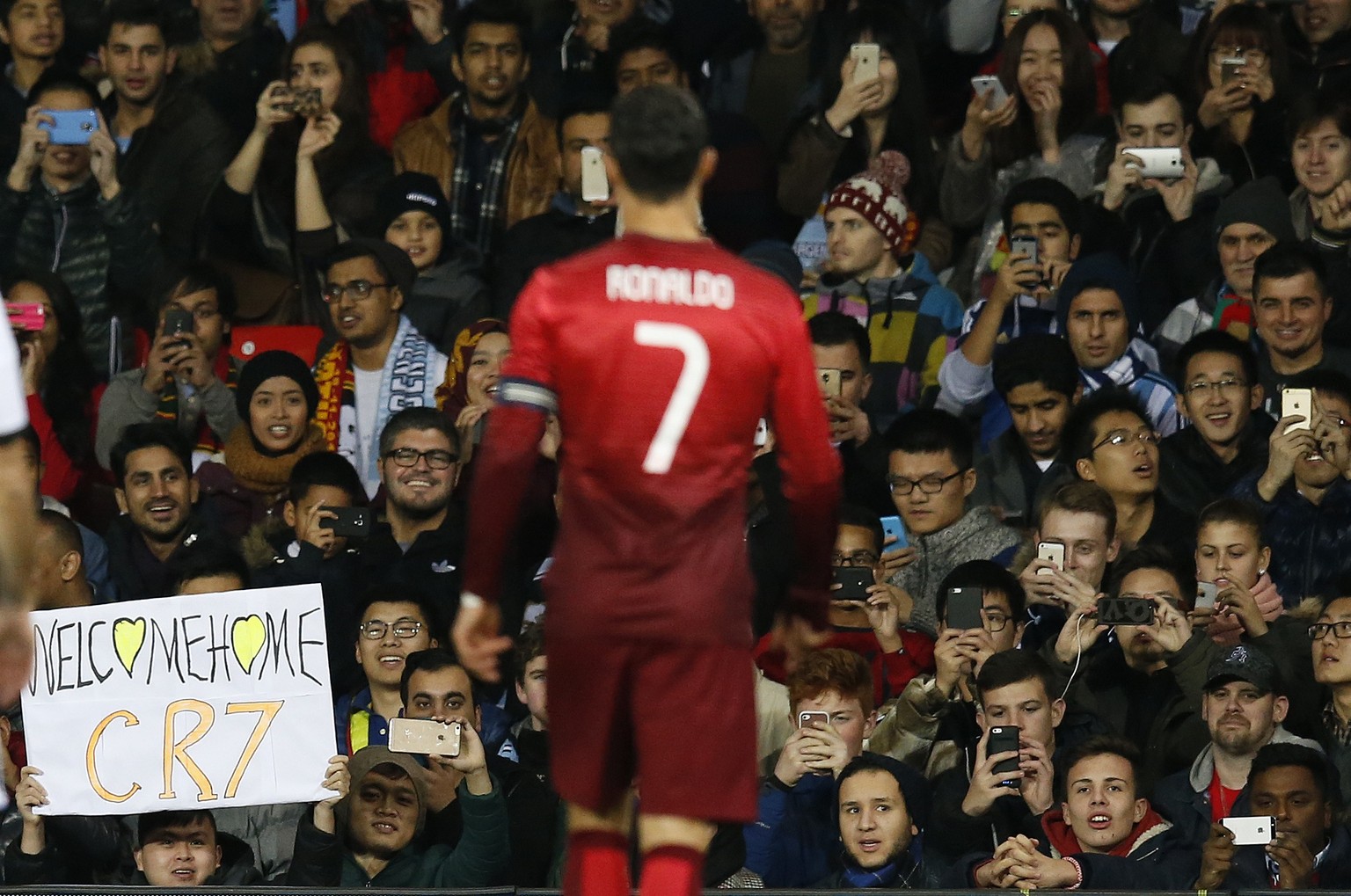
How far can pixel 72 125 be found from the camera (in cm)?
1024

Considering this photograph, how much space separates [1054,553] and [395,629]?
2089mm

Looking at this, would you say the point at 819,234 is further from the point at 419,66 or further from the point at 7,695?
the point at 7,695

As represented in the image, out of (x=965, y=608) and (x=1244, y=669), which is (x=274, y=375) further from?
(x=1244, y=669)

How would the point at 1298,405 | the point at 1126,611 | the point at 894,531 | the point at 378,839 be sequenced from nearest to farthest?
the point at 378,839 → the point at 1126,611 → the point at 1298,405 → the point at 894,531

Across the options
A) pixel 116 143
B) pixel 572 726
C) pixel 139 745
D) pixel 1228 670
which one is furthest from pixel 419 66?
pixel 572 726

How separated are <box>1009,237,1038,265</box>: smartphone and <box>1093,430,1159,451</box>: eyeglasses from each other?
0.83 metres

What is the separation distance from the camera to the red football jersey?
4.67 metres

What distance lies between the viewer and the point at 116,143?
35.9 feet

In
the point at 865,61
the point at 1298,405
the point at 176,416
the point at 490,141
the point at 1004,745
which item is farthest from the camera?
the point at 490,141

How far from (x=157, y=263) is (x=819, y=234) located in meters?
2.66

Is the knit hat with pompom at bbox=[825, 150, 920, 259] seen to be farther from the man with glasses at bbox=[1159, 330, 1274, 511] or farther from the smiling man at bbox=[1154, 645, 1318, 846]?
the smiling man at bbox=[1154, 645, 1318, 846]

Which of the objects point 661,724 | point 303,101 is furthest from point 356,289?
point 661,724

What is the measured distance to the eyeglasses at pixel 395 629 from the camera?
8148mm

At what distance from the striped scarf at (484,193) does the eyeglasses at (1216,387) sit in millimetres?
3023
